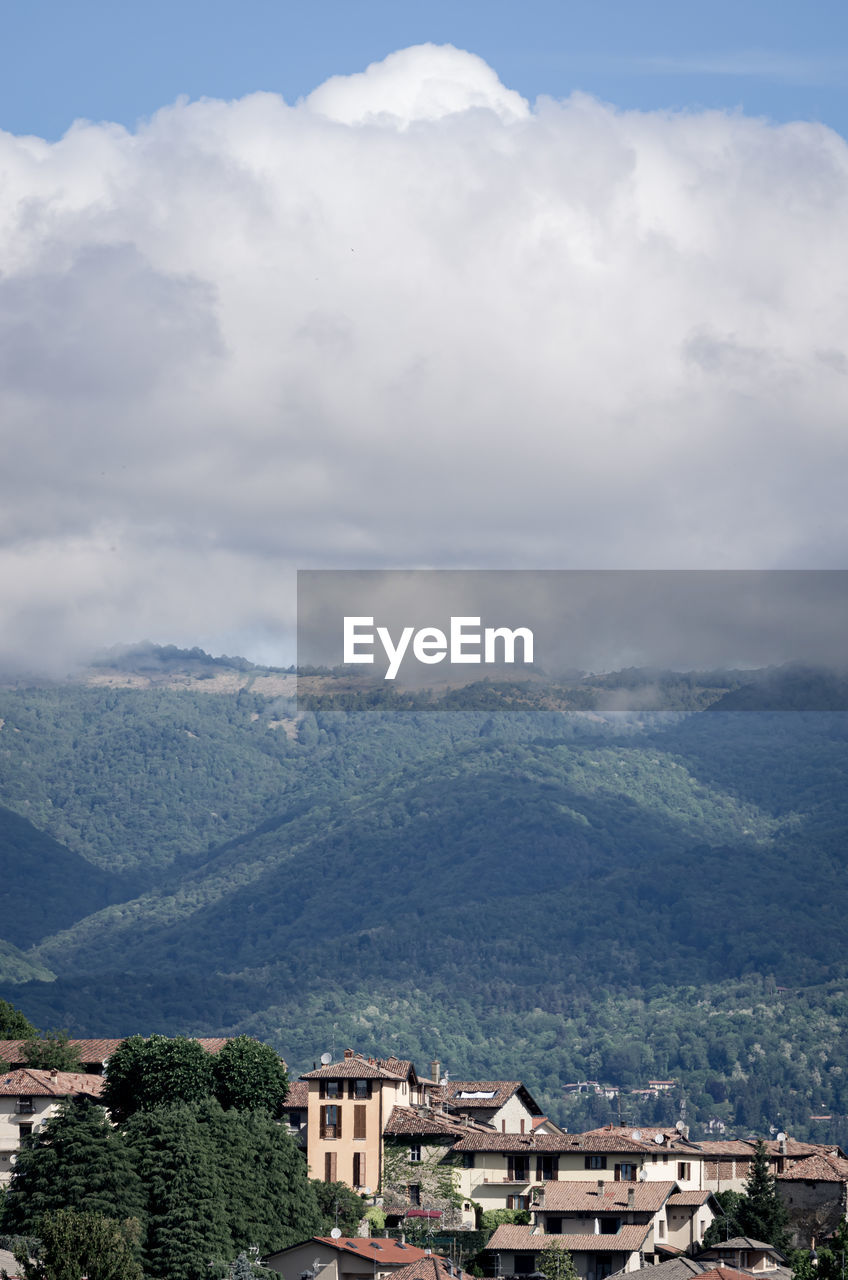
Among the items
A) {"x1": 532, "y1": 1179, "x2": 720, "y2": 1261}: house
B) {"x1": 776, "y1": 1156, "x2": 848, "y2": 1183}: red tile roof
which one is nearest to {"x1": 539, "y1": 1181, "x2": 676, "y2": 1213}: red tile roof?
{"x1": 532, "y1": 1179, "x2": 720, "y2": 1261}: house

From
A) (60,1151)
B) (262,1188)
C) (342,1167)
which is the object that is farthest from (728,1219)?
(60,1151)

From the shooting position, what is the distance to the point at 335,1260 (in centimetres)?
8819

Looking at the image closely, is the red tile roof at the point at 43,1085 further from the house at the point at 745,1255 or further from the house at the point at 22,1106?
the house at the point at 745,1255

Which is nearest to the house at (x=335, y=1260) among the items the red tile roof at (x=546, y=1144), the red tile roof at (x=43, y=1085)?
the red tile roof at (x=546, y=1144)

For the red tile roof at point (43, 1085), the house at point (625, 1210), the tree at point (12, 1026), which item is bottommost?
the house at point (625, 1210)

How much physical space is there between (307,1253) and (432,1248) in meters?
12.7

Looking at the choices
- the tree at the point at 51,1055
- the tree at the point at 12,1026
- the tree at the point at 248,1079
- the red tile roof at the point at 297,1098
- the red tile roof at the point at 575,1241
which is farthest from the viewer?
the tree at the point at 12,1026

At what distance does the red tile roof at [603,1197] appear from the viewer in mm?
102188

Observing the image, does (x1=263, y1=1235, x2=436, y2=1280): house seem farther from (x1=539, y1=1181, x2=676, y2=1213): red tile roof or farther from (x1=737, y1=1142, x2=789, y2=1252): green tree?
(x1=737, y1=1142, x2=789, y2=1252): green tree

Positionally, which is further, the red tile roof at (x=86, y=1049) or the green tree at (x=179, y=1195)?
the red tile roof at (x=86, y=1049)

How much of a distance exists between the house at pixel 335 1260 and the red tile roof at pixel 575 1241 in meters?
10.0

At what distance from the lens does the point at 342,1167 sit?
112250 millimetres

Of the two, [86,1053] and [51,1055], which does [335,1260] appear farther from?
[86,1053]

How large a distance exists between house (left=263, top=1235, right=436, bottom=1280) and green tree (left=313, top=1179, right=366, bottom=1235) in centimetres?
838
